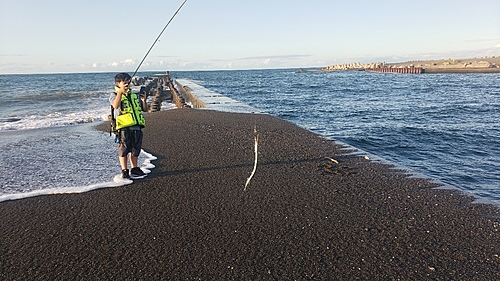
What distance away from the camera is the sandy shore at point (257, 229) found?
9.77 feet

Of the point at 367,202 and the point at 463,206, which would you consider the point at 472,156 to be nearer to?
the point at 463,206

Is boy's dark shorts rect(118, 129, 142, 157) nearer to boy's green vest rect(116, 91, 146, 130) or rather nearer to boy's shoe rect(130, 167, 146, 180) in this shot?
boy's green vest rect(116, 91, 146, 130)

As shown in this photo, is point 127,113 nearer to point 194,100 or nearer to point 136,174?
point 136,174

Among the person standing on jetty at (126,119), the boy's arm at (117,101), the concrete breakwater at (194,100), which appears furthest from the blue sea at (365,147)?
the concrete breakwater at (194,100)

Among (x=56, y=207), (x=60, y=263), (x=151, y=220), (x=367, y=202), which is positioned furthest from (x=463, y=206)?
(x=56, y=207)

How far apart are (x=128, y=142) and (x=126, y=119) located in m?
0.36

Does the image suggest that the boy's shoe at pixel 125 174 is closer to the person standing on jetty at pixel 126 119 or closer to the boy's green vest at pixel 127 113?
the person standing on jetty at pixel 126 119

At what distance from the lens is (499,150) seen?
9.12 m

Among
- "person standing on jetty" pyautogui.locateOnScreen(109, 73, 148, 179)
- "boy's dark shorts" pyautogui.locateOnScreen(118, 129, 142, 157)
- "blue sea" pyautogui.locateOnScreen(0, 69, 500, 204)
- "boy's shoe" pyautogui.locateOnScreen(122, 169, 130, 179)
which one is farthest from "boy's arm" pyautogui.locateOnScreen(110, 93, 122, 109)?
"blue sea" pyautogui.locateOnScreen(0, 69, 500, 204)

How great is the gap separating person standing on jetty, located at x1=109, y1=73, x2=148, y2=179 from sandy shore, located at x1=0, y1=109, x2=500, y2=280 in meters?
0.51

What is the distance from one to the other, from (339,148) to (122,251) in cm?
505

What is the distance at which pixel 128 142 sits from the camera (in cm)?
541

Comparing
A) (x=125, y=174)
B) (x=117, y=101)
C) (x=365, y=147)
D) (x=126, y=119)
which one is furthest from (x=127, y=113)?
(x=365, y=147)

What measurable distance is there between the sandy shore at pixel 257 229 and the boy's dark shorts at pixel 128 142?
0.54 metres
